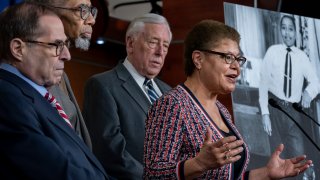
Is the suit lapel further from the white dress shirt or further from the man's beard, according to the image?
the white dress shirt

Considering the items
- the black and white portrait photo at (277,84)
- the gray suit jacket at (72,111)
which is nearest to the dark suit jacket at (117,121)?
the gray suit jacket at (72,111)

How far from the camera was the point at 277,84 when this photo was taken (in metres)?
3.74

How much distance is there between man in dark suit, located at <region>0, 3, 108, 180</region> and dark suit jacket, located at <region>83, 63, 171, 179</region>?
77 centimetres

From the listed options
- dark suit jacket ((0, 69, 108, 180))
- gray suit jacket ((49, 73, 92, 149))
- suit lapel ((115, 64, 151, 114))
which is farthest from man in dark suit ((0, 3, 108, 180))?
suit lapel ((115, 64, 151, 114))

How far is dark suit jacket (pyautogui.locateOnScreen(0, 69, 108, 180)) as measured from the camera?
1.96 meters

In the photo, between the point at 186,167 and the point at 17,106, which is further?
the point at 186,167

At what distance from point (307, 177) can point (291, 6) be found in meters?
1.45

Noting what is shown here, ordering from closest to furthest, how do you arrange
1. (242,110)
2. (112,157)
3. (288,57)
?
(112,157), (242,110), (288,57)

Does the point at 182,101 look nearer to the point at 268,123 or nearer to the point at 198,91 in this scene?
the point at 198,91

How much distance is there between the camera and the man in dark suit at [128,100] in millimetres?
3014

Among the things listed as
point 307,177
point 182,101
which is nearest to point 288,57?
point 307,177

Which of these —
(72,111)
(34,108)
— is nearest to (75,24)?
(72,111)

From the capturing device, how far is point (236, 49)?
8.90ft

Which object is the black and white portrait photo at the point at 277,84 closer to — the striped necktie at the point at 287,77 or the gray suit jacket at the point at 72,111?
the striped necktie at the point at 287,77
